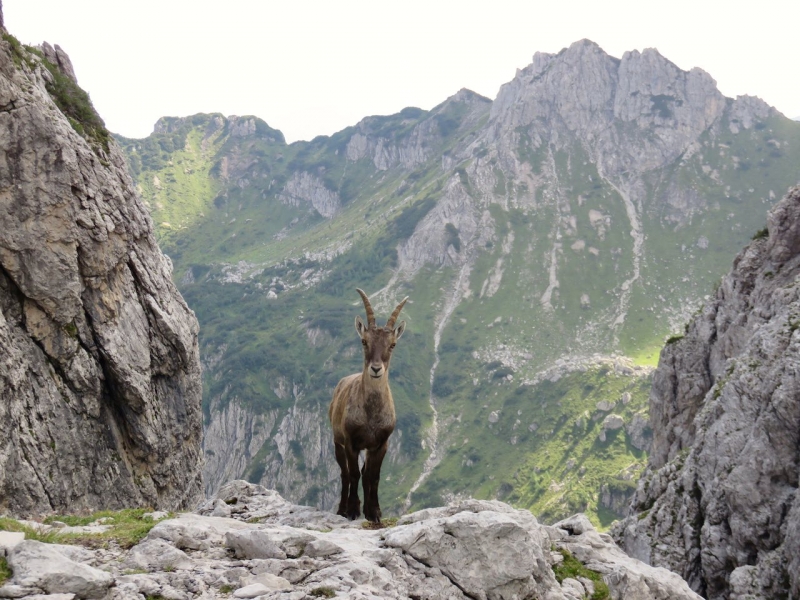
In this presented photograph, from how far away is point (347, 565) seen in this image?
39.7ft

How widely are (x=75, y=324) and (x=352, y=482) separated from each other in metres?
25.1

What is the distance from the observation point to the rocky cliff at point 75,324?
33125 millimetres

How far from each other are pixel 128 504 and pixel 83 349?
1040 cm

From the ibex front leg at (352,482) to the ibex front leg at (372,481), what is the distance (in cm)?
38

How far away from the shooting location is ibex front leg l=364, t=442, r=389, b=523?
19.1m

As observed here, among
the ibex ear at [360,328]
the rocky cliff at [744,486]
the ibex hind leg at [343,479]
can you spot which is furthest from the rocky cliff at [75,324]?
the rocky cliff at [744,486]

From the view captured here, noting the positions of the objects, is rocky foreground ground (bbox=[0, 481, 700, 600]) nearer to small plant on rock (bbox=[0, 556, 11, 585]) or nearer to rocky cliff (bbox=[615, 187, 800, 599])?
small plant on rock (bbox=[0, 556, 11, 585])

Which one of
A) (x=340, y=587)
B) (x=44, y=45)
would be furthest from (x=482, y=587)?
(x=44, y=45)

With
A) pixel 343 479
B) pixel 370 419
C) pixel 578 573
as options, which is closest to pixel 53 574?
pixel 370 419

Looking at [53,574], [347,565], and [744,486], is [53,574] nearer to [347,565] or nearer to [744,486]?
[347,565]

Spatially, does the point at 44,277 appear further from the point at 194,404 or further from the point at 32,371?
the point at 194,404

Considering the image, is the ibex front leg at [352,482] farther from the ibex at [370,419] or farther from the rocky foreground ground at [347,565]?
the rocky foreground ground at [347,565]

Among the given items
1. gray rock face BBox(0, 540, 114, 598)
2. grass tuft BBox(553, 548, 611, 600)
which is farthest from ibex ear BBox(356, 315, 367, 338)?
gray rock face BBox(0, 540, 114, 598)

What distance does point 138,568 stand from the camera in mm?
11180
